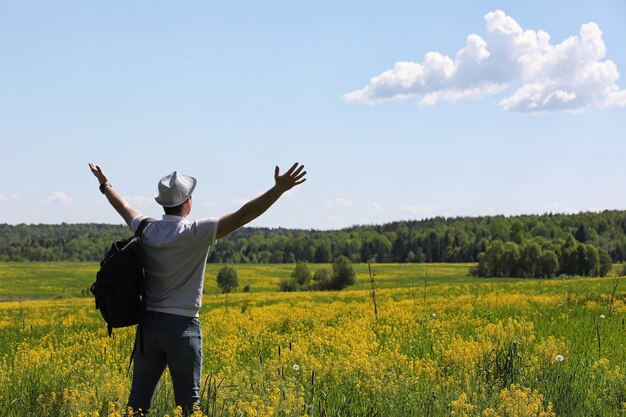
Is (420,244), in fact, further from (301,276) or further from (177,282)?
(177,282)

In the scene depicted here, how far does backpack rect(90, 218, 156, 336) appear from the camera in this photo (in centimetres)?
416

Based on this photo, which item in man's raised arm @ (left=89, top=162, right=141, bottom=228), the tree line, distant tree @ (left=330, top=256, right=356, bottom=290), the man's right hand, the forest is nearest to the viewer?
man's raised arm @ (left=89, top=162, right=141, bottom=228)

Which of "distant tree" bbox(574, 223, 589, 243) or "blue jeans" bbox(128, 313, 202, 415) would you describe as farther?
"distant tree" bbox(574, 223, 589, 243)

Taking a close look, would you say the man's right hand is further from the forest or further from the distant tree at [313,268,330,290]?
the forest

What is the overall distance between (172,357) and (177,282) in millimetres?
479

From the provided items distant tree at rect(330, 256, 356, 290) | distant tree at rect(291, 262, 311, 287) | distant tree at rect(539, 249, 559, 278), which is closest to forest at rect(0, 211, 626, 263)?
distant tree at rect(539, 249, 559, 278)

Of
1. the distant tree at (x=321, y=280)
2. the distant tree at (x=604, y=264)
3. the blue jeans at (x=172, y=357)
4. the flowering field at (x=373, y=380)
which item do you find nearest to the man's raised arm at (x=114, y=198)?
the blue jeans at (x=172, y=357)

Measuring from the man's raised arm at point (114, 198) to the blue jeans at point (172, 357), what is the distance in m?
0.92

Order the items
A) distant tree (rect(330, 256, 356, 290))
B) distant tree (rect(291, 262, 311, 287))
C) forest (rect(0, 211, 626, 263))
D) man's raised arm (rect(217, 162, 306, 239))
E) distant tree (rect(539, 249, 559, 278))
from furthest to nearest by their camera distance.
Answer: forest (rect(0, 211, 626, 263)) → distant tree (rect(539, 249, 559, 278)) → distant tree (rect(291, 262, 311, 287)) → distant tree (rect(330, 256, 356, 290)) → man's raised arm (rect(217, 162, 306, 239))

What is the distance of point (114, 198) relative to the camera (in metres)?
5.13

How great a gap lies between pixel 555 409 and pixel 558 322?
7854 mm

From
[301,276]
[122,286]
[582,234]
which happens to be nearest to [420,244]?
[582,234]

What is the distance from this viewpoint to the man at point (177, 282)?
4.12 metres

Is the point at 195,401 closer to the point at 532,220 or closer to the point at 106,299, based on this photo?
the point at 106,299
